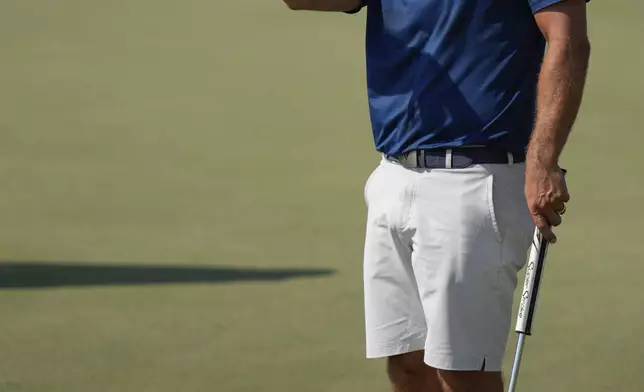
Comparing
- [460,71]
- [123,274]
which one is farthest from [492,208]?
[123,274]

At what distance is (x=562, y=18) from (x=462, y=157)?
0.46 meters

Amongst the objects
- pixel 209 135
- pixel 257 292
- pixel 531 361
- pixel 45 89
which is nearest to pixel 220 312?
pixel 257 292

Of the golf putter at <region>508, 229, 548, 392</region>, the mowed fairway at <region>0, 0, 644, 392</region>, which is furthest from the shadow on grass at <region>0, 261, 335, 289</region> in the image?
the golf putter at <region>508, 229, 548, 392</region>

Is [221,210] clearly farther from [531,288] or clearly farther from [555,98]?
[555,98]

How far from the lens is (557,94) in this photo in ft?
10.9

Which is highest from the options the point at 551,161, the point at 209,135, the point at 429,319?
the point at 551,161

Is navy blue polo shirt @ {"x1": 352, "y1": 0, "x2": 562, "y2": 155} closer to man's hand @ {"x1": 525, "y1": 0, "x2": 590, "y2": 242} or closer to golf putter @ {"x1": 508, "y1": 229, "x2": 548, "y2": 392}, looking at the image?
man's hand @ {"x1": 525, "y1": 0, "x2": 590, "y2": 242}

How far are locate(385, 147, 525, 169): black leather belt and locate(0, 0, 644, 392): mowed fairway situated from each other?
5.57ft

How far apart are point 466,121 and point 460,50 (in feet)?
0.58

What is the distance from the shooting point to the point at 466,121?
3541 mm

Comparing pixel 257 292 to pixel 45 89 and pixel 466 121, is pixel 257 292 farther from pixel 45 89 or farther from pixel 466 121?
pixel 45 89

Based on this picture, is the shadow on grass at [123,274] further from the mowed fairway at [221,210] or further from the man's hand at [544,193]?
the man's hand at [544,193]

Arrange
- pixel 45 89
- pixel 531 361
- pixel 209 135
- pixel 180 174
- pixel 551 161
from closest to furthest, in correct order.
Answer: pixel 551 161 < pixel 531 361 < pixel 180 174 < pixel 209 135 < pixel 45 89

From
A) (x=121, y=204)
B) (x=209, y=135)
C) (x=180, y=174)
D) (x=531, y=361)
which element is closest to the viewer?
(x=531, y=361)
